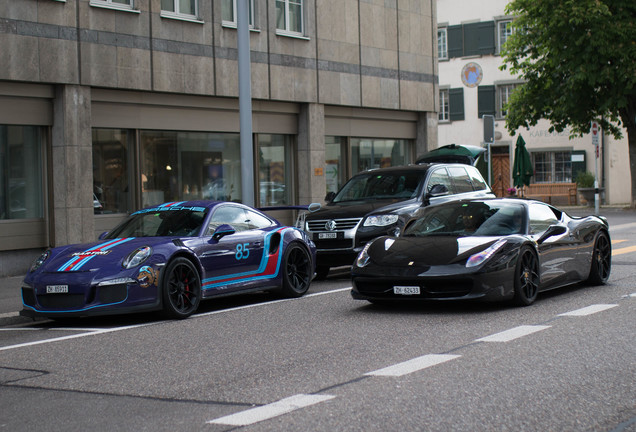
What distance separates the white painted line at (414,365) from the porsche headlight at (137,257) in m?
3.98

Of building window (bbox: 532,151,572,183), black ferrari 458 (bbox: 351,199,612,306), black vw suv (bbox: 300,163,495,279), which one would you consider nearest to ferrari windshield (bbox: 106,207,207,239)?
black ferrari 458 (bbox: 351,199,612,306)

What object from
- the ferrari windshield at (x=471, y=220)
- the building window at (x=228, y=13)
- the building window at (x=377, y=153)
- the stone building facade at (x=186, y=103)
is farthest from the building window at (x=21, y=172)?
the building window at (x=377, y=153)

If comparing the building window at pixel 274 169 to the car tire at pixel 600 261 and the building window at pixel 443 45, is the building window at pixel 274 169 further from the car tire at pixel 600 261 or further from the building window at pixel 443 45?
the building window at pixel 443 45

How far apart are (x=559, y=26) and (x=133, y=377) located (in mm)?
31082

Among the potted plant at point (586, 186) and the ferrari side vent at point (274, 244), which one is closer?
the ferrari side vent at point (274, 244)

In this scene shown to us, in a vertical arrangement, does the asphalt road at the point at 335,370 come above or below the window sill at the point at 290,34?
below

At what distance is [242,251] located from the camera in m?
11.6

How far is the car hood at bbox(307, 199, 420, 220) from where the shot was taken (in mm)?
14656

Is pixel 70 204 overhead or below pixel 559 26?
below

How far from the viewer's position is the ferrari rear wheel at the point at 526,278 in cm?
A: 1008

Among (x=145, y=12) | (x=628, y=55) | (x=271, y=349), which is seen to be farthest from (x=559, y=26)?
(x=271, y=349)

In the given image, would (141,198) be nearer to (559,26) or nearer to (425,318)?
(425,318)

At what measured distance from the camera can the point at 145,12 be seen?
1930cm

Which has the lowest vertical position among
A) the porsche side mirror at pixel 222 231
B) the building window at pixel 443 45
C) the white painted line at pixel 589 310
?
the white painted line at pixel 589 310
